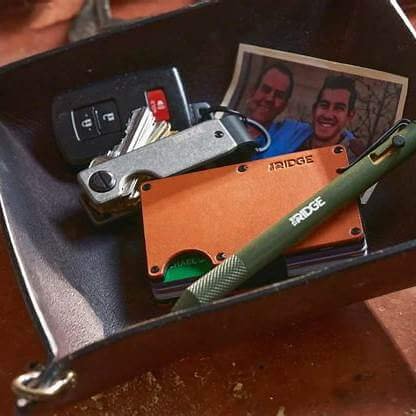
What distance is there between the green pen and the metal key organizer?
0.11 feet

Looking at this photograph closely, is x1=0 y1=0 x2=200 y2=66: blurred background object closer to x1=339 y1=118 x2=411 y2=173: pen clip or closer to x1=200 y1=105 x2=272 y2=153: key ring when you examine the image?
x1=200 y1=105 x2=272 y2=153: key ring

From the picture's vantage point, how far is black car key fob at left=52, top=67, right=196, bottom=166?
0.62 meters

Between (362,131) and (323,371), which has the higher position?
(362,131)

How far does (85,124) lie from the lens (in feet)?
2.06

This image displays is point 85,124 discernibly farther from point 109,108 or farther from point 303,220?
point 303,220

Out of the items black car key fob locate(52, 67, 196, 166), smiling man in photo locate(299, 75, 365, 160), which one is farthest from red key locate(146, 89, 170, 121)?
smiling man in photo locate(299, 75, 365, 160)

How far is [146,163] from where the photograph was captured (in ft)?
1.93

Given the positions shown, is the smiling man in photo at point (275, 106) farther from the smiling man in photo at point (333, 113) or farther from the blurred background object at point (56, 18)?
the blurred background object at point (56, 18)

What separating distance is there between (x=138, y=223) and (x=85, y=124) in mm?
96

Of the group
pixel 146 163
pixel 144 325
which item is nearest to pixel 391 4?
pixel 146 163

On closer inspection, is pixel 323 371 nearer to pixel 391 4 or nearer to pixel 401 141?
pixel 401 141

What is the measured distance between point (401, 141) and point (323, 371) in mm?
174

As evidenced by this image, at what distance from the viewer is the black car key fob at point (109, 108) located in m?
0.62

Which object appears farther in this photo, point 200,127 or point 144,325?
point 200,127
